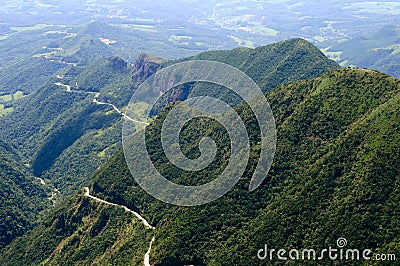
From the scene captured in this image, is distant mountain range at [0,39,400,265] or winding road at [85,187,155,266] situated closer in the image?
distant mountain range at [0,39,400,265]

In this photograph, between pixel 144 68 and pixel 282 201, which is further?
pixel 144 68

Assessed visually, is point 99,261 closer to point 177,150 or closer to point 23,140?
point 177,150

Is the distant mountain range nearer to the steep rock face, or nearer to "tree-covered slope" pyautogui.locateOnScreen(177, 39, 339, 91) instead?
"tree-covered slope" pyautogui.locateOnScreen(177, 39, 339, 91)

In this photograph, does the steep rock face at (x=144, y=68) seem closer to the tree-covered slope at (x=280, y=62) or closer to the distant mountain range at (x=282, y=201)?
the tree-covered slope at (x=280, y=62)

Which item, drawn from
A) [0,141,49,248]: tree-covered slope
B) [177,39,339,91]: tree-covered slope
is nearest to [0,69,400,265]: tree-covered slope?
[0,141,49,248]: tree-covered slope

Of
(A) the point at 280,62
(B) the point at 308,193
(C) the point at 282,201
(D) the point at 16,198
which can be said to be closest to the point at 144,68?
(A) the point at 280,62

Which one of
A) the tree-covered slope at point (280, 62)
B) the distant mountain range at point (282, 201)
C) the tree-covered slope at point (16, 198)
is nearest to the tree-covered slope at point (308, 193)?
the distant mountain range at point (282, 201)

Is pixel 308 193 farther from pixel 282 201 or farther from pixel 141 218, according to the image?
pixel 141 218
